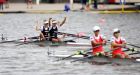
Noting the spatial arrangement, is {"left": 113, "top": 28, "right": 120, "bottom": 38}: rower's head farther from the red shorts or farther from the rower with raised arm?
the rower with raised arm

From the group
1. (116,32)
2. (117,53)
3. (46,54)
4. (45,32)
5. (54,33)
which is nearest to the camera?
(116,32)

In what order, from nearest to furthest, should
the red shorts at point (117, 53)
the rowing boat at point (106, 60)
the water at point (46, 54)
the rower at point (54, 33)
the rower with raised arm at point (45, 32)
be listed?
the water at point (46, 54)
the rowing boat at point (106, 60)
the red shorts at point (117, 53)
the rower at point (54, 33)
the rower with raised arm at point (45, 32)

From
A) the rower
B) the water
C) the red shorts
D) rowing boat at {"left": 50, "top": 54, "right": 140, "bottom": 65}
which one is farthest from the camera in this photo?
the rower

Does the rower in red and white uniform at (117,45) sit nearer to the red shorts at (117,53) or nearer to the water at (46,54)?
the red shorts at (117,53)

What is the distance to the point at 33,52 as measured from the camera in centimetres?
3350

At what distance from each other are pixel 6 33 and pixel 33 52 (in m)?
13.0

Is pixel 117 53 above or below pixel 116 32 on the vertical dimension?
below

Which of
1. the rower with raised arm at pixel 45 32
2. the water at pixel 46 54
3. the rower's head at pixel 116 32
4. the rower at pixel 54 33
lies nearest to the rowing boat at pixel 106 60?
the water at pixel 46 54

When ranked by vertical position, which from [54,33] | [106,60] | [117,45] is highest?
[117,45]

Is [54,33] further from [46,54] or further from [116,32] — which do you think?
[116,32]

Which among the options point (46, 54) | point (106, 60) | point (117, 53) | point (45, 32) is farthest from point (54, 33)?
point (117, 53)

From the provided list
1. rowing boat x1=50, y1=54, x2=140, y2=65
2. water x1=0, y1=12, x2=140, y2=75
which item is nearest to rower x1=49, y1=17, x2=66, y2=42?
water x1=0, y1=12, x2=140, y2=75

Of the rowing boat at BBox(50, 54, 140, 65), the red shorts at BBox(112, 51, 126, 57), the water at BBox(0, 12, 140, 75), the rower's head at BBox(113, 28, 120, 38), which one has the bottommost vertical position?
the water at BBox(0, 12, 140, 75)

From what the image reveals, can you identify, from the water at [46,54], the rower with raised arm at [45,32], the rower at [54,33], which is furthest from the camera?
the rower with raised arm at [45,32]
